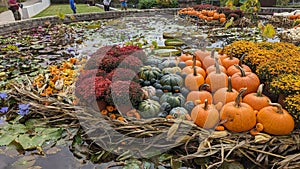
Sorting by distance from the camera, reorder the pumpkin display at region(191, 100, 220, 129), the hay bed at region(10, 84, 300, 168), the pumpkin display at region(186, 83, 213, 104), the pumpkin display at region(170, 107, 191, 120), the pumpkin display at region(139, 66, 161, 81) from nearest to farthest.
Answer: the hay bed at region(10, 84, 300, 168)
the pumpkin display at region(191, 100, 220, 129)
the pumpkin display at region(170, 107, 191, 120)
the pumpkin display at region(186, 83, 213, 104)
the pumpkin display at region(139, 66, 161, 81)

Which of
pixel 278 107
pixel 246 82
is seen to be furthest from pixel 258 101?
pixel 246 82

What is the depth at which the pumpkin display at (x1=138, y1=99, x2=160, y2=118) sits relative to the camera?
2.15 metres

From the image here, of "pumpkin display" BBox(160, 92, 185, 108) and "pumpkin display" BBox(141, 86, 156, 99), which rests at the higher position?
"pumpkin display" BBox(141, 86, 156, 99)

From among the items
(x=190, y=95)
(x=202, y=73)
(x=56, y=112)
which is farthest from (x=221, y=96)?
→ (x=56, y=112)

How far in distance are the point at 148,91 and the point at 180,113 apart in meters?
0.41

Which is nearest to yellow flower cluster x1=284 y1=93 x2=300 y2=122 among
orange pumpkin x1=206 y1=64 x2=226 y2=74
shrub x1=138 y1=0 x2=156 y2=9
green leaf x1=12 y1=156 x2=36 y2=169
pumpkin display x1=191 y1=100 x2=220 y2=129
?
pumpkin display x1=191 y1=100 x2=220 y2=129

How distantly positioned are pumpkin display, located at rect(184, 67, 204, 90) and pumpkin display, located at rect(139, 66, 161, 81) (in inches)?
12.2

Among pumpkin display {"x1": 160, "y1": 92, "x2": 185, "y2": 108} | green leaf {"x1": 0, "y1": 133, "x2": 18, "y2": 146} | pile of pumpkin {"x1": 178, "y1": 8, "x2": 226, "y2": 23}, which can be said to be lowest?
green leaf {"x1": 0, "y1": 133, "x2": 18, "y2": 146}

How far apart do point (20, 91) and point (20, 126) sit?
58cm

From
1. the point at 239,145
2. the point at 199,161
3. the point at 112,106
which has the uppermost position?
the point at 112,106

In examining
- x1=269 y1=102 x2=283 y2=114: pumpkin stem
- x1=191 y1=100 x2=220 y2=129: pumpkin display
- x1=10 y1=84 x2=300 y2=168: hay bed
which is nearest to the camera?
x1=10 y1=84 x2=300 y2=168: hay bed

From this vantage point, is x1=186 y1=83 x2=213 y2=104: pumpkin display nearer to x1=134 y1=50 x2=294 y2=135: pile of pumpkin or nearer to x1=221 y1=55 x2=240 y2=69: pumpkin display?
x1=134 y1=50 x2=294 y2=135: pile of pumpkin

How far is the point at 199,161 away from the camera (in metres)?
1.77

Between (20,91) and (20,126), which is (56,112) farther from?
(20,91)
